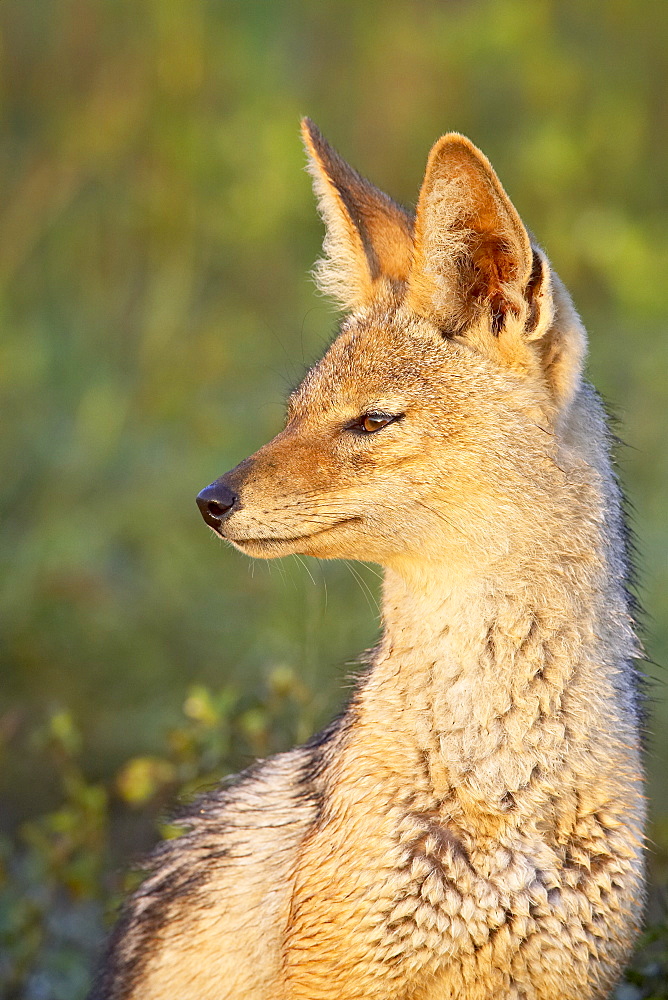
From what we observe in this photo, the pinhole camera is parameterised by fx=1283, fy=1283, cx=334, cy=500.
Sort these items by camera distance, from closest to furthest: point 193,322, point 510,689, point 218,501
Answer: point 510,689
point 218,501
point 193,322

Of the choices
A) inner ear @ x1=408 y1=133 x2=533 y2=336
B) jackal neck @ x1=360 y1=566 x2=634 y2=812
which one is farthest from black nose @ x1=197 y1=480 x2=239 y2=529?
inner ear @ x1=408 y1=133 x2=533 y2=336

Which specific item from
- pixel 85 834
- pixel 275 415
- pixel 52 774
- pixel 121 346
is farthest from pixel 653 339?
pixel 85 834

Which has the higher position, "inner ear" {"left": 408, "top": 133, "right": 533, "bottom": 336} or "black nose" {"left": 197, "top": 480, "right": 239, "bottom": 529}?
"inner ear" {"left": 408, "top": 133, "right": 533, "bottom": 336}

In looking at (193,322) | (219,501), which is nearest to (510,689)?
(219,501)

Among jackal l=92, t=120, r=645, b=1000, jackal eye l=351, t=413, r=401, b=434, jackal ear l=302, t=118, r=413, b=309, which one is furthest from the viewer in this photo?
jackal ear l=302, t=118, r=413, b=309

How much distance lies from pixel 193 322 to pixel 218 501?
5.36m

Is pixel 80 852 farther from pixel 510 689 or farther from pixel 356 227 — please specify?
pixel 356 227

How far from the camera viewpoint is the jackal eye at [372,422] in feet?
10.5

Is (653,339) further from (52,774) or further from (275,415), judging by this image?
(52,774)

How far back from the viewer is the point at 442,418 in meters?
3.17

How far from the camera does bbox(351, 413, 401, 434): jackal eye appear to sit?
3.21 m

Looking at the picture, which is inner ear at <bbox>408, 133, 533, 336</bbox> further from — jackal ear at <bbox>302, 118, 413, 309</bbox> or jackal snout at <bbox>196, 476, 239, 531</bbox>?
jackal snout at <bbox>196, 476, 239, 531</bbox>

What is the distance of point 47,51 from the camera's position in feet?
28.0

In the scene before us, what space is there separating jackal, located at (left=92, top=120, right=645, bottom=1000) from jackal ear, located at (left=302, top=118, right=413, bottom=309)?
29cm
